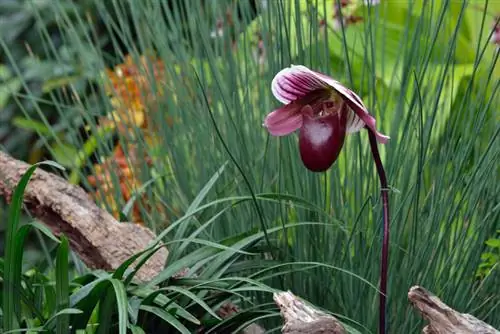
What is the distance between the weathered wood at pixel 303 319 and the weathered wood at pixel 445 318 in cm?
12

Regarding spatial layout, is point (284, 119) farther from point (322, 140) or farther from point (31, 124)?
point (31, 124)

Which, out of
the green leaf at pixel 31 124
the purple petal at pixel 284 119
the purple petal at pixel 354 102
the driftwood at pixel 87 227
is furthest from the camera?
the green leaf at pixel 31 124

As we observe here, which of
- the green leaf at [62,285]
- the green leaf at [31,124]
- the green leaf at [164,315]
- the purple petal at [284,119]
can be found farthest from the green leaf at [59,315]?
the green leaf at [31,124]

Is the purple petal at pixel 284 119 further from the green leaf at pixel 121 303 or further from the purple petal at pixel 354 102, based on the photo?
the green leaf at pixel 121 303

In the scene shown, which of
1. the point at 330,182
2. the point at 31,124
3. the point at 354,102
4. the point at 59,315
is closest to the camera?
the point at 354,102

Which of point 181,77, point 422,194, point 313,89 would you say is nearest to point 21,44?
point 181,77

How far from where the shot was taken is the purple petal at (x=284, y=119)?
150cm

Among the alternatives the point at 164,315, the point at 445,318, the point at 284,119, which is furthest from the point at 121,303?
the point at 445,318

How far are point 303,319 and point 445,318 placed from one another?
0.66 ft

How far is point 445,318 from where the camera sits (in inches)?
54.4

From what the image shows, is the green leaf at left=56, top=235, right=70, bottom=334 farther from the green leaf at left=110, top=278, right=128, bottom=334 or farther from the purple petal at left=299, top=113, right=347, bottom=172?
the purple petal at left=299, top=113, right=347, bottom=172

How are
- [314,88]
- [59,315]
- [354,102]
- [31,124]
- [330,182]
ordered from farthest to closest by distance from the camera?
[31,124], [330,182], [59,315], [314,88], [354,102]

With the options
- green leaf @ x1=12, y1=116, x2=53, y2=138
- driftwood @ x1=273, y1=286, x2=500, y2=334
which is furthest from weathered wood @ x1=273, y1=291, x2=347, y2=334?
green leaf @ x1=12, y1=116, x2=53, y2=138

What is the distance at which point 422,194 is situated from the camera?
6.36ft
